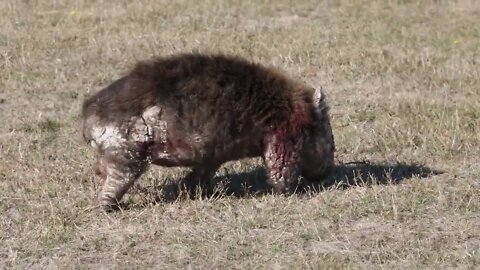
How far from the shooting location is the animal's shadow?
25.2 feet

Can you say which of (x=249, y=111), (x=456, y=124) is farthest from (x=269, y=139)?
(x=456, y=124)

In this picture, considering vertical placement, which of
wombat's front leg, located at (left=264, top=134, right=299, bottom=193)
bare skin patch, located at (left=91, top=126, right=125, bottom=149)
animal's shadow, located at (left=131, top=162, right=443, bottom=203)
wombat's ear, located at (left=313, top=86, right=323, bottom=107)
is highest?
wombat's ear, located at (left=313, top=86, right=323, bottom=107)

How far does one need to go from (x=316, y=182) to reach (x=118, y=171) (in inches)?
69.7

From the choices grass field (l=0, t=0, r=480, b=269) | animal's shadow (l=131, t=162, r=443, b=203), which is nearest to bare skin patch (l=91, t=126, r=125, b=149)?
grass field (l=0, t=0, r=480, b=269)

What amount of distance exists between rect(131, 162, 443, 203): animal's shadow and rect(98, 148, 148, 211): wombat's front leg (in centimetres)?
39

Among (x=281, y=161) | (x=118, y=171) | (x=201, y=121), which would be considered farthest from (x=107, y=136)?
(x=281, y=161)

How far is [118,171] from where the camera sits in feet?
23.3

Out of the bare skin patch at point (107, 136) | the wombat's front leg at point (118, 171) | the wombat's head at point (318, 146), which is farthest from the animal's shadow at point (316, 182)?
the bare skin patch at point (107, 136)

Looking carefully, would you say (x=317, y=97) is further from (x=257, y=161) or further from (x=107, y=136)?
(x=107, y=136)

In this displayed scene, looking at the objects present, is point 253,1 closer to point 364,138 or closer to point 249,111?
point 364,138

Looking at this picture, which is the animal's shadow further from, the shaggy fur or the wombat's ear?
the wombat's ear

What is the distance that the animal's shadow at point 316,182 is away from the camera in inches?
303

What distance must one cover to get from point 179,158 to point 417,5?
1056 cm

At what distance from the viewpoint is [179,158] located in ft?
23.7
